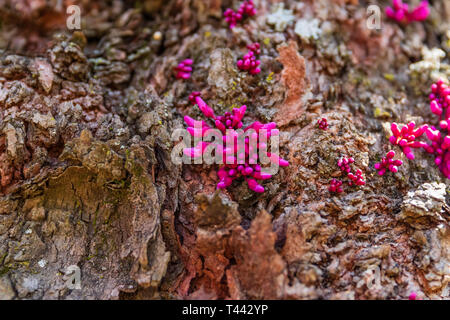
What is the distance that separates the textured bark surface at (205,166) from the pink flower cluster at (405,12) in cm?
38

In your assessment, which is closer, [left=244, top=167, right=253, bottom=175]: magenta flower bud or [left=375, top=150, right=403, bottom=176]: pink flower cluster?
[left=244, top=167, right=253, bottom=175]: magenta flower bud

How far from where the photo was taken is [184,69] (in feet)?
17.7

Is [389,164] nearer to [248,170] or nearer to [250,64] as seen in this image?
[248,170]

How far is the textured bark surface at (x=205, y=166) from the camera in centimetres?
399

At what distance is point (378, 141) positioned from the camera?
16.5 feet

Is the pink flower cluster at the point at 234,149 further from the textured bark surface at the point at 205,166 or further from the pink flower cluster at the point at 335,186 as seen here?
the pink flower cluster at the point at 335,186

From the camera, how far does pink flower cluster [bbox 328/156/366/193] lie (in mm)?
4449

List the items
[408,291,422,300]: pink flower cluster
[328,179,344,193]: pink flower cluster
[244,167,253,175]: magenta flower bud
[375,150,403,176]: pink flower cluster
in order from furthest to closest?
[375,150,403,176]: pink flower cluster → [328,179,344,193]: pink flower cluster → [244,167,253,175]: magenta flower bud → [408,291,422,300]: pink flower cluster

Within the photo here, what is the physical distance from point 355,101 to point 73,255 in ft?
14.9

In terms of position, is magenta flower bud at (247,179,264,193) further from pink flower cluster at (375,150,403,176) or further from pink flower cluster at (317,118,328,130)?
pink flower cluster at (375,150,403,176)

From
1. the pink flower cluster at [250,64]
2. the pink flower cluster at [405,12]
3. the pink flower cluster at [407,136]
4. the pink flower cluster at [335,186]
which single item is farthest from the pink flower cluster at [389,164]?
the pink flower cluster at [405,12]

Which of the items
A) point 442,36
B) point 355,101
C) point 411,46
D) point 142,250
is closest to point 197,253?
point 142,250

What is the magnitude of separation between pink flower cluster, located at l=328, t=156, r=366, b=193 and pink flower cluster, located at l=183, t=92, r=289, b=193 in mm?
648

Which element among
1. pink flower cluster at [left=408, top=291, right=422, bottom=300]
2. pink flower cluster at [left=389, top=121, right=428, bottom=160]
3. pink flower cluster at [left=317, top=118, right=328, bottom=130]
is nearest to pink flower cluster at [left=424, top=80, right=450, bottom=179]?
pink flower cluster at [left=389, top=121, right=428, bottom=160]
